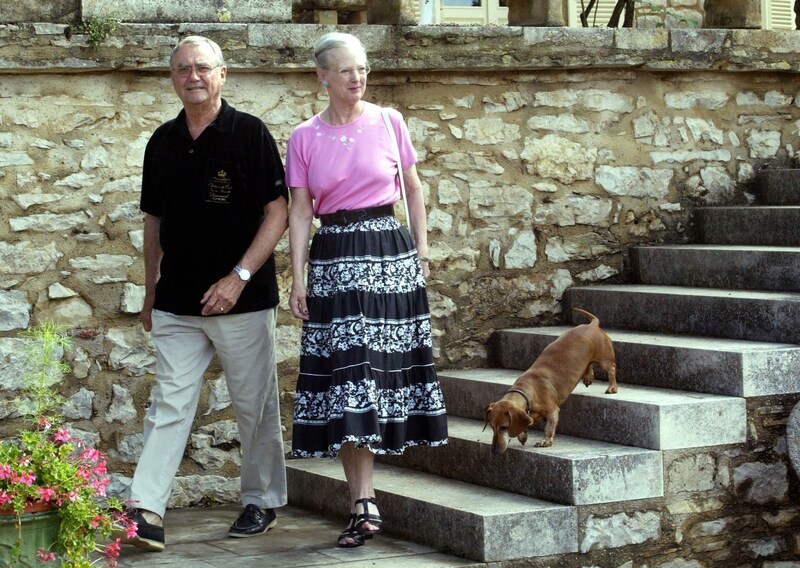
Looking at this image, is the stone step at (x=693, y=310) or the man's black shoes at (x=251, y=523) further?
the stone step at (x=693, y=310)

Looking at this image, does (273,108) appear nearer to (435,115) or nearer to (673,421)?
(435,115)

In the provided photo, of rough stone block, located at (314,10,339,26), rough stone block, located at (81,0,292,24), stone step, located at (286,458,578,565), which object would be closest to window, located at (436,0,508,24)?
rough stone block, located at (314,10,339,26)

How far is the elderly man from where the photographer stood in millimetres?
4961

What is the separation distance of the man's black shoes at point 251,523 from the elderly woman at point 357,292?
479 millimetres

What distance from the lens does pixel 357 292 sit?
15.9ft

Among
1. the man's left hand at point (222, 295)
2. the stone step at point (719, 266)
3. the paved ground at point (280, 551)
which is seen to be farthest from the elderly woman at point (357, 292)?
the stone step at point (719, 266)

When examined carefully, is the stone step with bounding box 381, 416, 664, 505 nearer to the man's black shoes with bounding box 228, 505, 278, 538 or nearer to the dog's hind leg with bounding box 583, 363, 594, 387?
the dog's hind leg with bounding box 583, 363, 594, 387

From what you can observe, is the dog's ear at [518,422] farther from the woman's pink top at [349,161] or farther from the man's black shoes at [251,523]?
the man's black shoes at [251,523]

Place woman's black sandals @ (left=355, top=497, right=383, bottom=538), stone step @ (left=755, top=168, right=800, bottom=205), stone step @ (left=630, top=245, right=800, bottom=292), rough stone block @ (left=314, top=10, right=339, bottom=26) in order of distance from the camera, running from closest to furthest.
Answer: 1. woman's black sandals @ (left=355, top=497, right=383, bottom=538)
2. stone step @ (left=630, top=245, right=800, bottom=292)
3. stone step @ (left=755, top=168, right=800, bottom=205)
4. rough stone block @ (left=314, top=10, right=339, bottom=26)

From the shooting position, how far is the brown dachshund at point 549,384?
16.4 ft

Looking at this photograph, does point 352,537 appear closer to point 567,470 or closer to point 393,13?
point 567,470

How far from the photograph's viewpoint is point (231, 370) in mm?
5164

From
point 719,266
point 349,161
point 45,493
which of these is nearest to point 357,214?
point 349,161

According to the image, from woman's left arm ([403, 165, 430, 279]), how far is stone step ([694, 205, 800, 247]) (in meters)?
2.26
